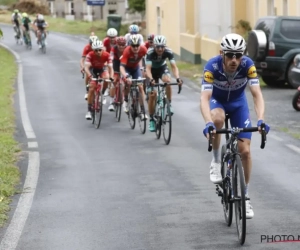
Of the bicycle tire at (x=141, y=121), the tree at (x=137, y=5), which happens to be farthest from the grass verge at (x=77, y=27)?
the bicycle tire at (x=141, y=121)

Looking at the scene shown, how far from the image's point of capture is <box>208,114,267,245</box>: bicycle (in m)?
8.26

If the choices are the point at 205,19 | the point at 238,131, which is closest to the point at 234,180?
the point at 238,131

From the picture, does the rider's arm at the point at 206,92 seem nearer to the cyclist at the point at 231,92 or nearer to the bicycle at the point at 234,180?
the cyclist at the point at 231,92

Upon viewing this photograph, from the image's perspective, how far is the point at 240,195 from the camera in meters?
8.46

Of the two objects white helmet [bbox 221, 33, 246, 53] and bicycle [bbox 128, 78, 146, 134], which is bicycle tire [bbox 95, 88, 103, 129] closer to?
bicycle [bbox 128, 78, 146, 134]

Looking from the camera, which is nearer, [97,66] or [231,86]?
[231,86]

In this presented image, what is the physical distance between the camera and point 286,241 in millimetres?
8438

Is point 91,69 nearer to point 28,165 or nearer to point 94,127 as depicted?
point 94,127

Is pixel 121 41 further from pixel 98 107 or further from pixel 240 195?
pixel 240 195

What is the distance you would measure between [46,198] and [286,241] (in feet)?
12.2

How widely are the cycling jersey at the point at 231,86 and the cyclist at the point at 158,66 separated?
613 centimetres

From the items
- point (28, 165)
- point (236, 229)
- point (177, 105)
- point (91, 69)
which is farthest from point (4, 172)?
point (177, 105)

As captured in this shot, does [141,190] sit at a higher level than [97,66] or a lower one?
lower

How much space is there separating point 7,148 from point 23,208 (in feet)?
16.3
